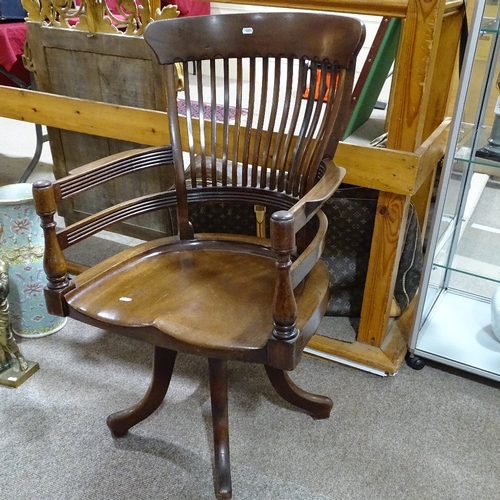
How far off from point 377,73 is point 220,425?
1.12 meters

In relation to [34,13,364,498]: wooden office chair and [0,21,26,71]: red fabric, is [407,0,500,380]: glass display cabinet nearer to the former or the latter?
[34,13,364,498]: wooden office chair

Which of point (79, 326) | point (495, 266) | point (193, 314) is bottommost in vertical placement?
point (79, 326)

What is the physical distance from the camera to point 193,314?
104 cm

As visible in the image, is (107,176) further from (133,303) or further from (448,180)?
(448,180)

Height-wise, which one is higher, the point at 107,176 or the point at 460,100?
the point at 460,100

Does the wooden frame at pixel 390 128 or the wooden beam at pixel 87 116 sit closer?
the wooden frame at pixel 390 128

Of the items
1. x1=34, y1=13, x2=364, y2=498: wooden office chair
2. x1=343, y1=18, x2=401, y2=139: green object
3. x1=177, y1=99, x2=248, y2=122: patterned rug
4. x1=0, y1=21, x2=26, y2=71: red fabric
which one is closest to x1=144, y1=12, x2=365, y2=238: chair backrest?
x1=34, y1=13, x2=364, y2=498: wooden office chair

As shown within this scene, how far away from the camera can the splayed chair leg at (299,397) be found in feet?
4.67

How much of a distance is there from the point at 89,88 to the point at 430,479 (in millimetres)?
1657

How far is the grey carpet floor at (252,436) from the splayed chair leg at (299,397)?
1.4 inches

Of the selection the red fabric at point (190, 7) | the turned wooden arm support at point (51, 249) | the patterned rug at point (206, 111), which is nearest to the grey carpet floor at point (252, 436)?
the turned wooden arm support at point (51, 249)

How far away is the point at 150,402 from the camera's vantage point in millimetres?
1380

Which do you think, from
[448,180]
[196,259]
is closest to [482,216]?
[448,180]

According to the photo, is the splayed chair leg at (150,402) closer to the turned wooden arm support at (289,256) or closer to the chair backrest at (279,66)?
the chair backrest at (279,66)
